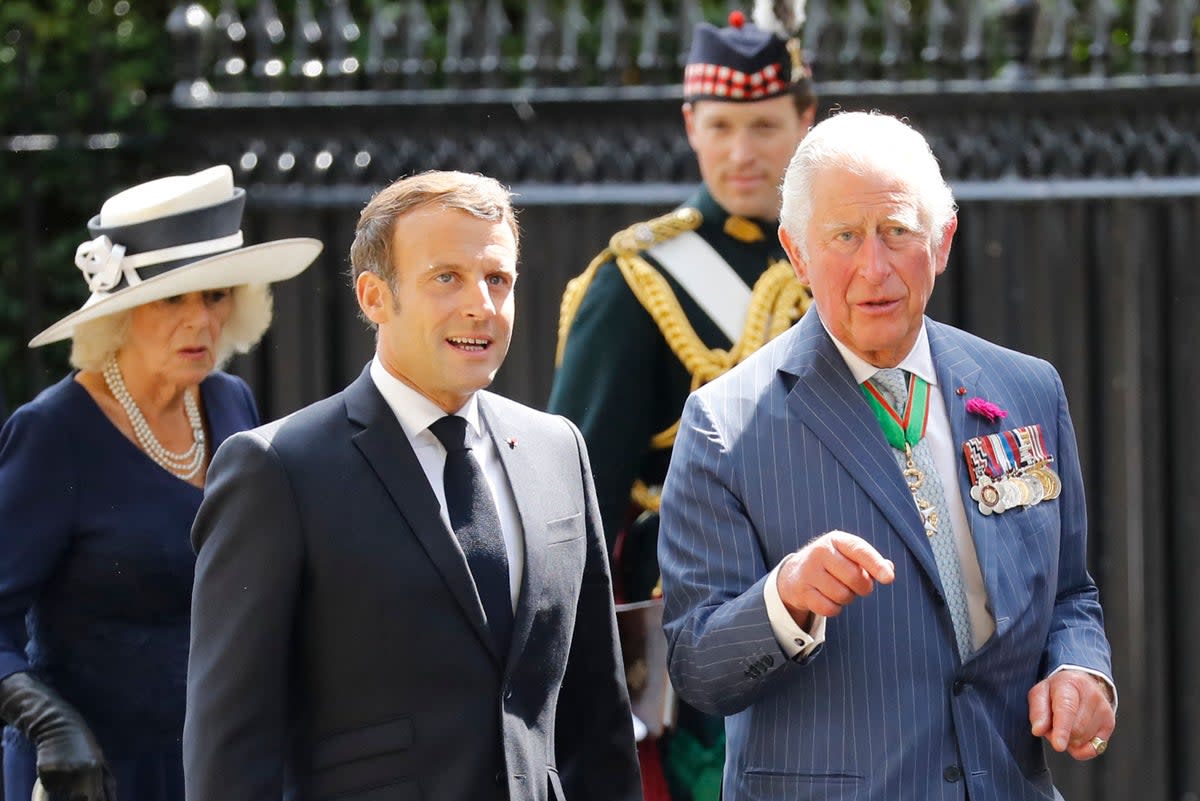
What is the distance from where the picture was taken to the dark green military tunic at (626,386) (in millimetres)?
4086

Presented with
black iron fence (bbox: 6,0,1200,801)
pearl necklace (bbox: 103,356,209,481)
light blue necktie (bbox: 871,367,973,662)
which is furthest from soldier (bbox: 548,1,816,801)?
black iron fence (bbox: 6,0,1200,801)

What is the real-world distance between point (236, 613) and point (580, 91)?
340 cm

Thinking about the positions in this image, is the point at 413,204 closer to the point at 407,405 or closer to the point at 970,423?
the point at 407,405

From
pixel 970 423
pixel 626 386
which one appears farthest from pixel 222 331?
pixel 970 423

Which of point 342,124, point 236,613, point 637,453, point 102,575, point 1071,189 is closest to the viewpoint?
point 236,613

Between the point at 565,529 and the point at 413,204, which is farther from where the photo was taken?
the point at 565,529

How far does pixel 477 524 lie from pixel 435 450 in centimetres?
13

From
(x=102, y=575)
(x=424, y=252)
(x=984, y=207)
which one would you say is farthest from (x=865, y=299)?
(x=984, y=207)

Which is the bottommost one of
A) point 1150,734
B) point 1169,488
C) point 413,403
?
point 1150,734

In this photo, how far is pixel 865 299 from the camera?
296 cm

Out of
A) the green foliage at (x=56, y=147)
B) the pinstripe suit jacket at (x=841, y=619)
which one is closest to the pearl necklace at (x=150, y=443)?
the pinstripe suit jacket at (x=841, y=619)

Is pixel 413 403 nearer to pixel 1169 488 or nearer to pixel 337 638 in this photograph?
pixel 337 638

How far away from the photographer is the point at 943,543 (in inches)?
116

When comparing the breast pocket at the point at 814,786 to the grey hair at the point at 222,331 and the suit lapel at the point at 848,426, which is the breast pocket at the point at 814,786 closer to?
the suit lapel at the point at 848,426
